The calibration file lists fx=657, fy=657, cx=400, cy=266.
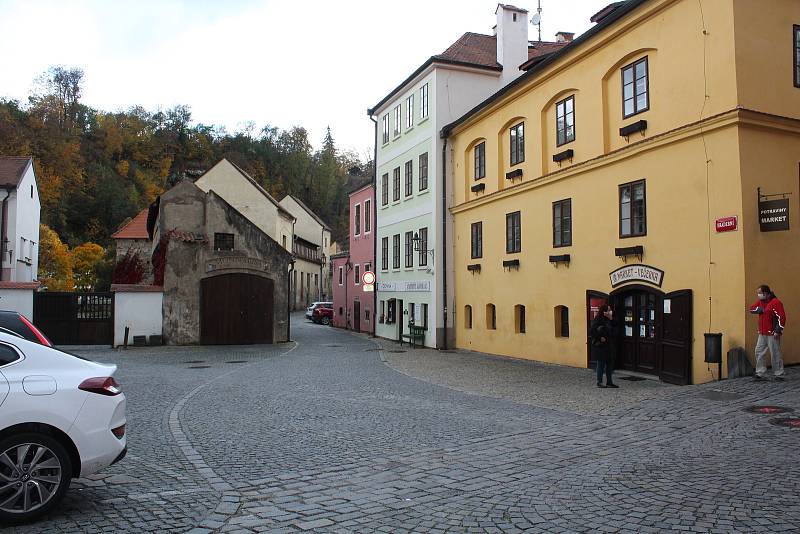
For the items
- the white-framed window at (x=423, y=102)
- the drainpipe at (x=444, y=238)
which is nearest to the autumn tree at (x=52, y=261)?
the white-framed window at (x=423, y=102)

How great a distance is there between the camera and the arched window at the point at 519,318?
21797 millimetres

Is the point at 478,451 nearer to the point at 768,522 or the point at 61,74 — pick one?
the point at 768,522

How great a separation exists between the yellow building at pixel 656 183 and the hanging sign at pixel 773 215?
8 cm

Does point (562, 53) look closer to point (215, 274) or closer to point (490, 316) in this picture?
point (490, 316)

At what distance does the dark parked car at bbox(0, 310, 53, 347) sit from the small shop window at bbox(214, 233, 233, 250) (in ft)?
74.0

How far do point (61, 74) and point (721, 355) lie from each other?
83.4 metres

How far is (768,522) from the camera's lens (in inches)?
207

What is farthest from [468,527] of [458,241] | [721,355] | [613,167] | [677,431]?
[458,241]

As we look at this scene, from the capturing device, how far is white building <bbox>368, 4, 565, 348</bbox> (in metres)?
27.0

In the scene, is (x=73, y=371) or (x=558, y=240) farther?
(x=558, y=240)

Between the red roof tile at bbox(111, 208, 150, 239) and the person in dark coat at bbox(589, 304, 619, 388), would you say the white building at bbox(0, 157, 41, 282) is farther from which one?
the person in dark coat at bbox(589, 304, 619, 388)

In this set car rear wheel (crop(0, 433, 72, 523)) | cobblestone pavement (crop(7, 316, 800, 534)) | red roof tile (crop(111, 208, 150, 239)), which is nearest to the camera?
car rear wheel (crop(0, 433, 72, 523))

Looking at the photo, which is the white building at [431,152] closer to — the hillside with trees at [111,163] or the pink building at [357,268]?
the pink building at [357,268]

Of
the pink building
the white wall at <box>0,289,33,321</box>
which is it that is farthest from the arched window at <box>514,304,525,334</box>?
the white wall at <box>0,289,33,321</box>
